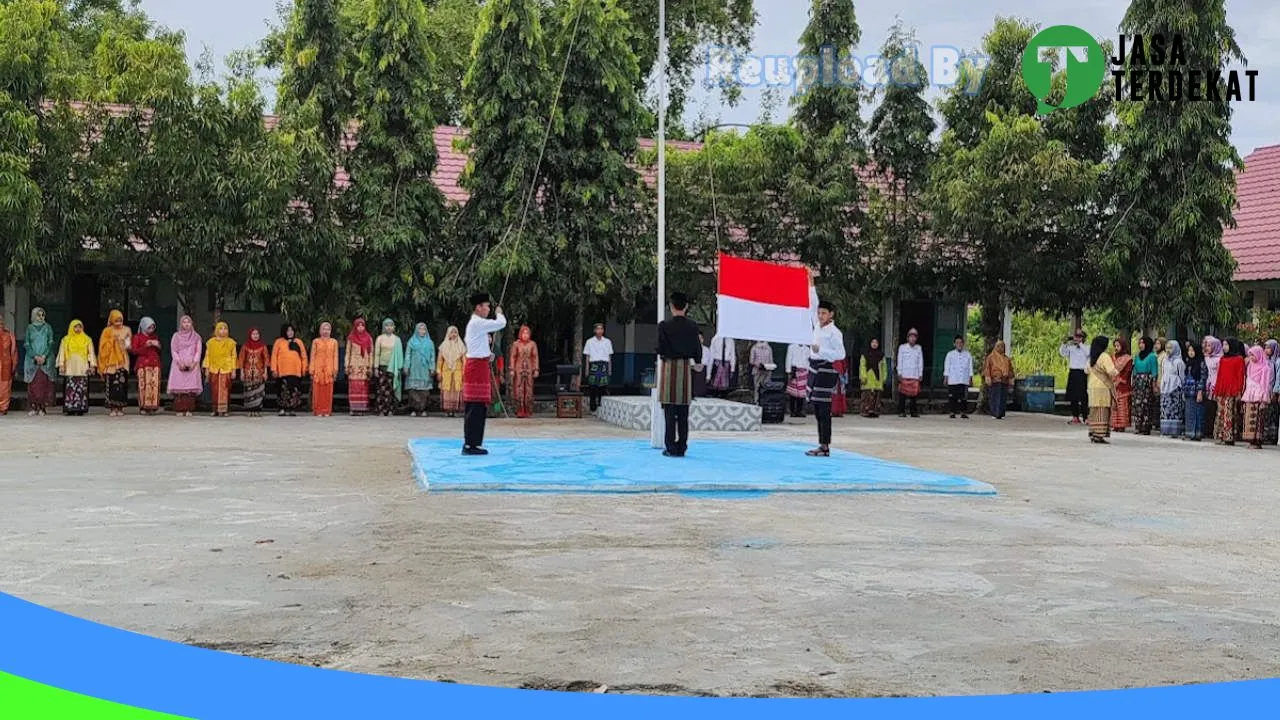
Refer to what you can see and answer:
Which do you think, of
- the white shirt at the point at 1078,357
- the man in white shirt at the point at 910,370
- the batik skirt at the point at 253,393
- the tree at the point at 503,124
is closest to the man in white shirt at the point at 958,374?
the man in white shirt at the point at 910,370

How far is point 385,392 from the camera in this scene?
64.0 feet

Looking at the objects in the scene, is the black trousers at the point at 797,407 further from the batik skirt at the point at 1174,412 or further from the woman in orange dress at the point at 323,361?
the woman in orange dress at the point at 323,361

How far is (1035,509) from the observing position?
9695mm

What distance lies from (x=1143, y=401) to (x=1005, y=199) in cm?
388

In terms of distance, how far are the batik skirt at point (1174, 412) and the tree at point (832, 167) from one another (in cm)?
527

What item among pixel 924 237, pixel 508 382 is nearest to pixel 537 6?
pixel 508 382

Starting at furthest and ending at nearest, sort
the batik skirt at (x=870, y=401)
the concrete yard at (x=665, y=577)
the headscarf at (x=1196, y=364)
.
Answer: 1. the batik skirt at (x=870, y=401)
2. the headscarf at (x=1196, y=364)
3. the concrete yard at (x=665, y=577)

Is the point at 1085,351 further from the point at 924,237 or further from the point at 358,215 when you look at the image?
the point at 358,215

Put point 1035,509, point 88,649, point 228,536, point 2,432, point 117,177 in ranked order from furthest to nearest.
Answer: point 117,177 → point 2,432 → point 1035,509 → point 228,536 → point 88,649

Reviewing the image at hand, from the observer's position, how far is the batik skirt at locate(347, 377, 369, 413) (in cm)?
1934

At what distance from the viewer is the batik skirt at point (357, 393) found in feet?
63.5

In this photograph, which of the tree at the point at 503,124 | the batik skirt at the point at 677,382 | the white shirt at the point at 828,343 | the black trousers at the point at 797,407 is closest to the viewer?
the batik skirt at the point at 677,382

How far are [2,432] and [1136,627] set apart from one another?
12858 mm

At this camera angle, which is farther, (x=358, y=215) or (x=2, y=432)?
(x=358, y=215)
